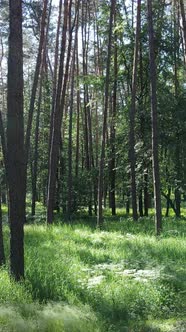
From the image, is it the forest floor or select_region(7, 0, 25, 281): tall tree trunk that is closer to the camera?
the forest floor

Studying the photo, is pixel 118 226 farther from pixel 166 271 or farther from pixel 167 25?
pixel 167 25

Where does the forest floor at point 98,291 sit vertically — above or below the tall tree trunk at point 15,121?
below

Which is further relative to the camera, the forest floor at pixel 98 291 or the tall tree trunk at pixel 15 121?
the tall tree trunk at pixel 15 121

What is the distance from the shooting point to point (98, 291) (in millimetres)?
6039

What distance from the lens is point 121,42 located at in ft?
59.6

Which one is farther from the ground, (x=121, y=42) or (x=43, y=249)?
(x=121, y=42)

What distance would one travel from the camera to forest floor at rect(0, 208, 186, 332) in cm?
484

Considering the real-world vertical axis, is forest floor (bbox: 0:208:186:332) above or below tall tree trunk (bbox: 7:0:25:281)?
below

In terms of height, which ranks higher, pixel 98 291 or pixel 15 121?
pixel 15 121

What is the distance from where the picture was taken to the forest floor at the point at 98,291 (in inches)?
190

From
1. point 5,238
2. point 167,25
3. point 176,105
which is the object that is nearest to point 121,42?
point 167,25

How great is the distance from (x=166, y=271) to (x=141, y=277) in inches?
19.5

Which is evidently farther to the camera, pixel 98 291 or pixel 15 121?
pixel 98 291

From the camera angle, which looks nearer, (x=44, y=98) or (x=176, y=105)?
(x=176, y=105)
